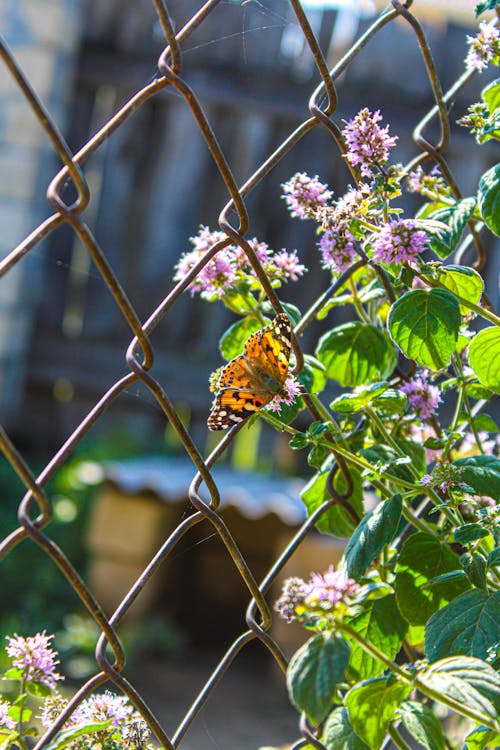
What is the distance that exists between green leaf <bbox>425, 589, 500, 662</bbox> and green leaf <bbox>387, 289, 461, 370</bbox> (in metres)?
0.19

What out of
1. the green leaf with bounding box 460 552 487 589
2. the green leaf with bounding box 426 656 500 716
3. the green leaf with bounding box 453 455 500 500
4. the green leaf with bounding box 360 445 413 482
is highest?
the green leaf with bounding box 360 445 413 482

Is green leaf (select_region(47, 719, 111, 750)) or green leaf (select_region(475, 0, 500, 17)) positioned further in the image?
green leaf (select_region(475, 0, 500, 17))

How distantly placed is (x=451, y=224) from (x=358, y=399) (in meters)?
0.18

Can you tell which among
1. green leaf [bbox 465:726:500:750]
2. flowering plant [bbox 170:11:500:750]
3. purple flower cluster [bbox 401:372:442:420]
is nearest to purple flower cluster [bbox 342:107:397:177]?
flowering plant [bbox 170:11:500:750]

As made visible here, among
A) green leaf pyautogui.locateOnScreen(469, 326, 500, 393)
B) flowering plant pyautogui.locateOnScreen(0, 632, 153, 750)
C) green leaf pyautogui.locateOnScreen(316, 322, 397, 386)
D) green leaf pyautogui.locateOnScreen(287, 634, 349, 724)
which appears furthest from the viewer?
green leaf pyautogui.locateOnScreen(316, 322, 397, 386)

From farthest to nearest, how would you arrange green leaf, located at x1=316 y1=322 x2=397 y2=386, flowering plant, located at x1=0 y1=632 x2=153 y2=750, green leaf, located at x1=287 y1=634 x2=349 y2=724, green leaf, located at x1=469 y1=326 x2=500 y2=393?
green leaf, located at x1=316 y1=322 x2=397 y2=386 → green leaf, located at x1=469 y1=326 x2=500 y2=393 → flowering plant, located at x1=0 y1=632 x2=153 y2=750 → green leaf, located at x1=287 y1=634 x2=349 y2=724

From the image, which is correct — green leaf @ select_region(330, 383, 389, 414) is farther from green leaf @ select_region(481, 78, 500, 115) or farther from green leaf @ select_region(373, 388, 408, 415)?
green leaf @ select_region(481, 78, 500, 115)

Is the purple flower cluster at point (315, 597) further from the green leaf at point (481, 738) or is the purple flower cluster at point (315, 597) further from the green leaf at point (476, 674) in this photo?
the green leaf at point (481, 738)

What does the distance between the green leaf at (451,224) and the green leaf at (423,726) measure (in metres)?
0.36

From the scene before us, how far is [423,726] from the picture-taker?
25.0 inches

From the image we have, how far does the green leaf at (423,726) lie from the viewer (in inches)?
24.9

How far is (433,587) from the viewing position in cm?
75

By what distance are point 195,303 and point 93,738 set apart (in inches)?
127

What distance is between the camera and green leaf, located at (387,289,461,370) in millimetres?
719
